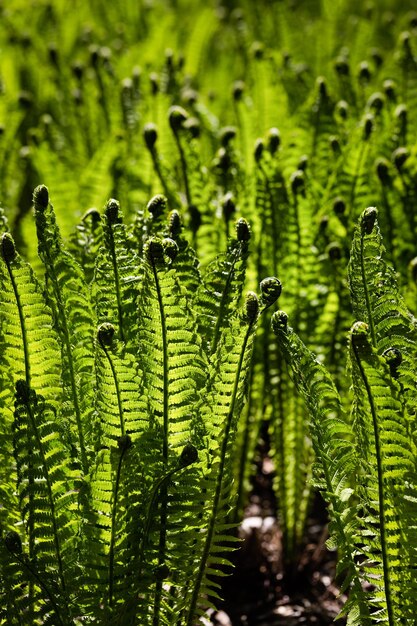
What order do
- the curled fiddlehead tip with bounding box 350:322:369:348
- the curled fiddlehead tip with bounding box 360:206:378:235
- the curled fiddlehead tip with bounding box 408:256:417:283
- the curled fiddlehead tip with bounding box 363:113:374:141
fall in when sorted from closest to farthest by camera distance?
the curled fiddlehead tip with bounding box 350:322:369:348, the curled fiddlehead tip with bounding box 360:206:378:235, the curled fiddlehead tip with bounding box 408:256:417:283, the curled fiddlehead tip with bounding box 363:113:374:141

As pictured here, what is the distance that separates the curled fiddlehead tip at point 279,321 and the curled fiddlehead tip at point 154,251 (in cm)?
14

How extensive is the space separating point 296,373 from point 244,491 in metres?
0.62

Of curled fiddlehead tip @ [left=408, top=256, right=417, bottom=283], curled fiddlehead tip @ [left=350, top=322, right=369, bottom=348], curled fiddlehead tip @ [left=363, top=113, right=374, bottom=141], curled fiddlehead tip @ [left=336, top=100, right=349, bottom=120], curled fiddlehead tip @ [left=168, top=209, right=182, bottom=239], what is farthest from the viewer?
curled fiddlehead tip @ [left=336, top=100, right=349, bottom=120]

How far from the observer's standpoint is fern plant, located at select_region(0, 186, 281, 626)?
81cm

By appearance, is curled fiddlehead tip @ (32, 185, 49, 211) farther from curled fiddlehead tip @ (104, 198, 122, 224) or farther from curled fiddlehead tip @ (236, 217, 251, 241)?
curled fiddlehead tip @ (236, 217, 251, 241)

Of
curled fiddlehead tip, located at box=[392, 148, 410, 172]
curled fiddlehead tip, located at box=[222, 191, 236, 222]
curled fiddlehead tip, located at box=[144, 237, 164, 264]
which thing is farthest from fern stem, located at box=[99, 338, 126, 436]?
curled fiddlehead tip, located at box=[392, 148, 410, 172]

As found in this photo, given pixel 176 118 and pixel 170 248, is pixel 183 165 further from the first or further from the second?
pixel 170 248

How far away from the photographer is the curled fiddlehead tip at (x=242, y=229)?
0.88m

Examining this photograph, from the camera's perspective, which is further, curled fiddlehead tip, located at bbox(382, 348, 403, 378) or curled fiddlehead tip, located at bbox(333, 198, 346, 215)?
curled fiddlehead tip, located at bbox(333, 198, 346, 215)

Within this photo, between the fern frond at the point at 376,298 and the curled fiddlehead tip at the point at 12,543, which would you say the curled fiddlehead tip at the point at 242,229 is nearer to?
the fern frond at the point at 376,298

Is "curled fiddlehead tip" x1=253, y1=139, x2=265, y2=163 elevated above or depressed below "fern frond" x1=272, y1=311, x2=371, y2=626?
above

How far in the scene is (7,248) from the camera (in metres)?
0.79

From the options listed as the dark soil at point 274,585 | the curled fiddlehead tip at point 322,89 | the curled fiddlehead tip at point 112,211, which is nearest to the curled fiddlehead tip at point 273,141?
the curled fiddlehead tip at point 322,89

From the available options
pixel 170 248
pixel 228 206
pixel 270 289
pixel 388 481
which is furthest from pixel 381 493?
pixel 228 206
